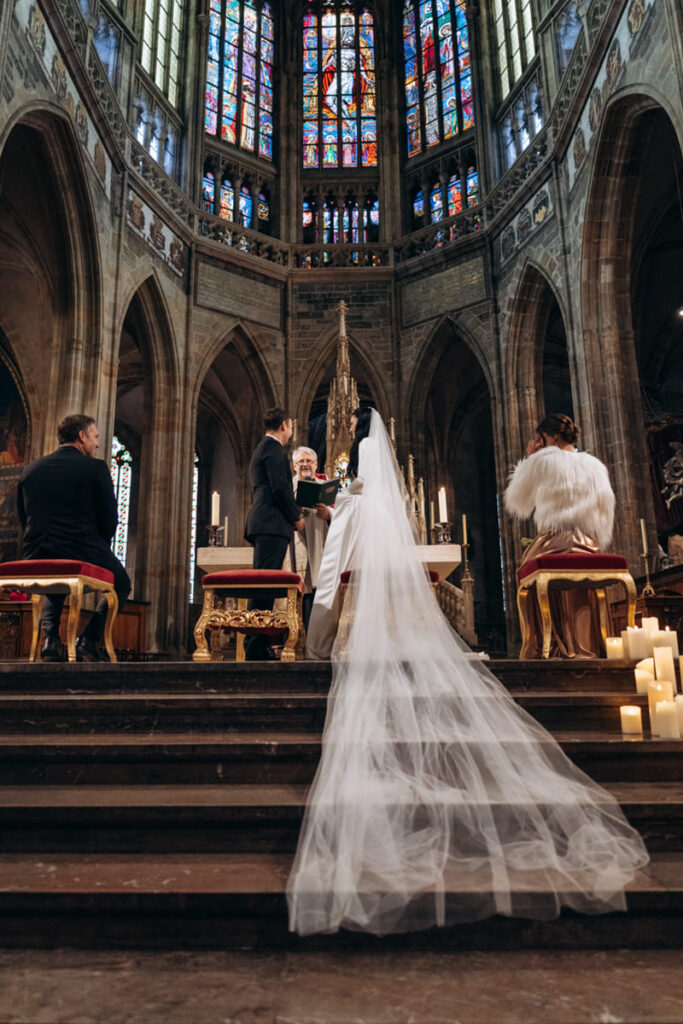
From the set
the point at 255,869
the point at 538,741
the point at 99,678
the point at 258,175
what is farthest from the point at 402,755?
the point at 258,175

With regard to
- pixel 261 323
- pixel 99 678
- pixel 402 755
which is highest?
pixel 261 323

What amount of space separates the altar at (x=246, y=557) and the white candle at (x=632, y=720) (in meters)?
4.35

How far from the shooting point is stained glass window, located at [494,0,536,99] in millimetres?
14242

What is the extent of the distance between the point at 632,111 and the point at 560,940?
10581 millimetres

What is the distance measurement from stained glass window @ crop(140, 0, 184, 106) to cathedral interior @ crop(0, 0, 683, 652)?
64mm

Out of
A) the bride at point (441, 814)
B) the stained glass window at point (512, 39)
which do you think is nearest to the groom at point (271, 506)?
the bride at point (441, 814)

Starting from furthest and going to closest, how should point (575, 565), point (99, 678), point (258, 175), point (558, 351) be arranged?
1. point (558, 351)
2. point (258, 175)
3. point (575, 565)
4. point (99, 678)

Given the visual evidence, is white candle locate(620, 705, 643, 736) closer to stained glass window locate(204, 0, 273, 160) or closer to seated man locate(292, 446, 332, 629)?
seated man locate(292, 446, 332, 629)

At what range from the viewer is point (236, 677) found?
3836 mm

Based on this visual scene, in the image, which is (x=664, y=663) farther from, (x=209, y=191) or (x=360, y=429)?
(x=209, y=191)

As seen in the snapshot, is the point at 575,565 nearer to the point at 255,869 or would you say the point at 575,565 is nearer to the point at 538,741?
the point at 538,741

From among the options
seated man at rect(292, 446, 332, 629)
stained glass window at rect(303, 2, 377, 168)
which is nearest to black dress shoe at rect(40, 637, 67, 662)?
seated man at rect(292, 446, 332, 629)

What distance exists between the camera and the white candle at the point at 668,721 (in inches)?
125

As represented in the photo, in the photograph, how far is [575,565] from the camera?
4.76m
